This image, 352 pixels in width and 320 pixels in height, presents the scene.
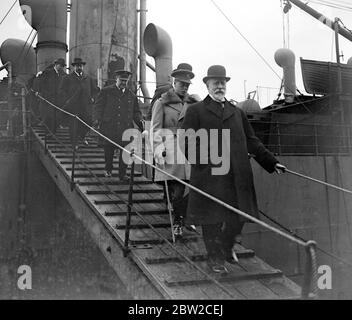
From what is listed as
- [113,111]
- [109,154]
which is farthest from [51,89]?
[109,154]

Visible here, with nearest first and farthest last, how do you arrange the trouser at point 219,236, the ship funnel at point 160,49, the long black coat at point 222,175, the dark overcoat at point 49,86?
the long black coat at point 222,175 < the trouser at point 219,236 < the dark overcoat at point 49,86 < the ship funnel at point 160,49

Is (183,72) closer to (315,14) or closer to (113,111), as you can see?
(113,111)

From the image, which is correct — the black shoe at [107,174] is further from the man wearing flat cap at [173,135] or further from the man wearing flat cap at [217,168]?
the man wearing flat cap at [217,168]

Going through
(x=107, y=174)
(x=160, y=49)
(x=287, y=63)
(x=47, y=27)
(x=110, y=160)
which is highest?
(x=287, y=63)

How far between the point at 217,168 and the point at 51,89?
5.79 metres

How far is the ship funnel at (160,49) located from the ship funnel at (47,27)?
2556 millimetres

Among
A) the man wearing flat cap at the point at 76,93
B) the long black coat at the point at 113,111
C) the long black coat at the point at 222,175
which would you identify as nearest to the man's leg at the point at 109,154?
the long black coat at the point at 113,111

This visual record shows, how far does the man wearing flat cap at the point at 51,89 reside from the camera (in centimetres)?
837

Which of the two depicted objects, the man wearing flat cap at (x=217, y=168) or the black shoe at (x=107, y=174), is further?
the black shoe at (x=107, y=174)

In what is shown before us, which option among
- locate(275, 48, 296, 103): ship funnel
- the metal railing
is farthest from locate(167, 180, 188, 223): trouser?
locate(275, 48, 296, 103): ship funnel

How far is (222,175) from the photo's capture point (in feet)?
12.5

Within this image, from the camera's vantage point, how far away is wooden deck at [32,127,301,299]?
3783 mm

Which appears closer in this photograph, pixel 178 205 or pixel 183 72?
pixel 183 72

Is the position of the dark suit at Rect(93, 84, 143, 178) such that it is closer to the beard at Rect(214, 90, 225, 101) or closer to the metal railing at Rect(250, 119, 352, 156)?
the beard at Rect(214, 90, 225, 101)
